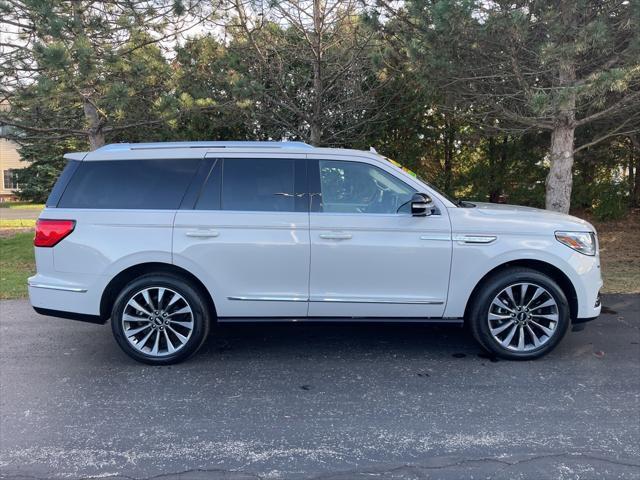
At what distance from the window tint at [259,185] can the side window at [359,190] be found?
30 cm

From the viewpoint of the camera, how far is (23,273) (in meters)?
9.50

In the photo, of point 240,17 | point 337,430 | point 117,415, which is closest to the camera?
point 337,430

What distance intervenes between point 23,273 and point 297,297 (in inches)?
270

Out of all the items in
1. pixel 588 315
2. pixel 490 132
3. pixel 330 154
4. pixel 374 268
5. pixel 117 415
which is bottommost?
pixel 117 415

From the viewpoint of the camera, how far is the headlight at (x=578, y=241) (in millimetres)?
4844

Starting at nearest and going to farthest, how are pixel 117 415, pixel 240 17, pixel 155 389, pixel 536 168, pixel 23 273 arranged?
pixel 117 415, pixel 155 389, pixel 240 17, pixel 23 273, pixel 536 168

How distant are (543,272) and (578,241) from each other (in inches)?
16.1

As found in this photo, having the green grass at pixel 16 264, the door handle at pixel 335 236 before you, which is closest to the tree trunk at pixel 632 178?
the door handle at pixel 335 236

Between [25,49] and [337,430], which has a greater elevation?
[25,49]

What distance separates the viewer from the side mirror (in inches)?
185

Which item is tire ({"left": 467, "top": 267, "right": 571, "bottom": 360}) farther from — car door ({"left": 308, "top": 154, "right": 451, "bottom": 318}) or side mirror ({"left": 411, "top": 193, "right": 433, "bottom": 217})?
side mirror ({"left": 411, "top": 193, "right": 433, "bottom": 217})

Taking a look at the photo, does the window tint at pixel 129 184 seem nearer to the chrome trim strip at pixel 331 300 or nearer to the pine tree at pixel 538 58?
the chrome trim strip at pixel 331 300

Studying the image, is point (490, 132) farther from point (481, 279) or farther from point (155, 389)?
point (155, 389)

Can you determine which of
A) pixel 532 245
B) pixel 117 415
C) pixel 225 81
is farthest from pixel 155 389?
pixel 225 81
